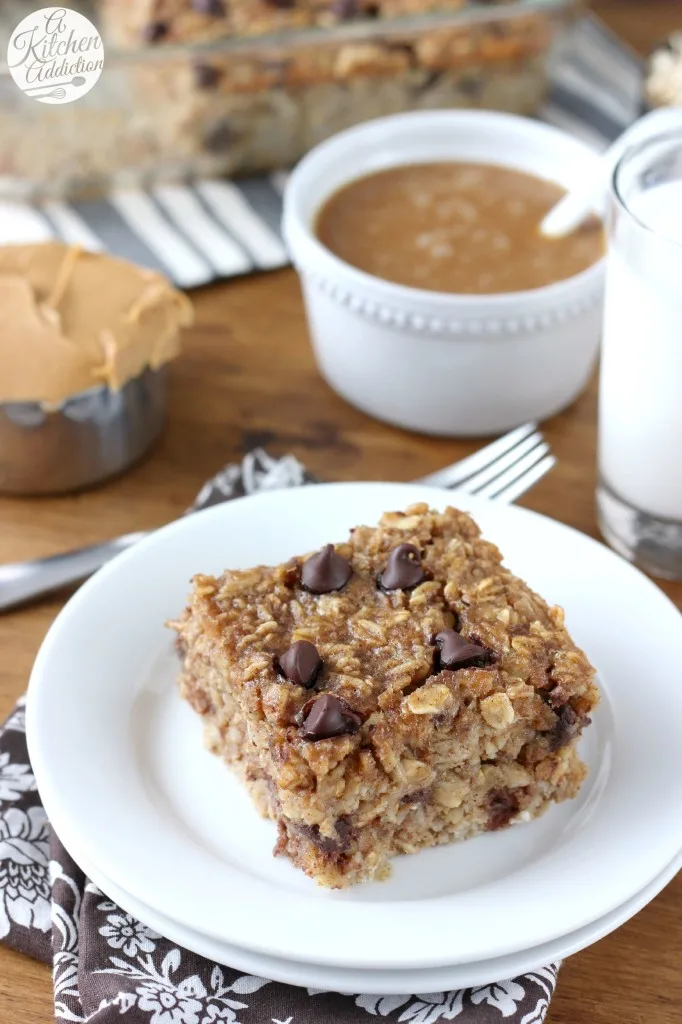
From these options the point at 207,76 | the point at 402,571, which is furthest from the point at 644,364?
the point at 207,76

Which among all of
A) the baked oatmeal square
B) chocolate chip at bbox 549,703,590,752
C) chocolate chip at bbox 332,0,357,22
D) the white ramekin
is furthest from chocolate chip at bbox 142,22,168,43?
chocolate chip at bbox 549,703,590,752

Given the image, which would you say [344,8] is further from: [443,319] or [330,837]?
[330,837]

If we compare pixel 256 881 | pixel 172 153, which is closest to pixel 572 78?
pixel 172 153

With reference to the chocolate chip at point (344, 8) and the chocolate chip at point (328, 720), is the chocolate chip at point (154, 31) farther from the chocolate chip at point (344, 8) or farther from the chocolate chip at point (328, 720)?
the chocolate chip at point (328, 720)

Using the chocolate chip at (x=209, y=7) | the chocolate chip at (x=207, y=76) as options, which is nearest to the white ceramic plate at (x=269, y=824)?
the chocolate chip at (x=207, y=76)

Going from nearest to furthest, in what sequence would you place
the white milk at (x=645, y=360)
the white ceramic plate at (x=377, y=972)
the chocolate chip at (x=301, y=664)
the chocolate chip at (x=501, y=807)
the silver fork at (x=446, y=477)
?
the white ceramic plate at (x=377, y=972) < the chocolate chip at (x=301, y=664) < the chocolate chip at (x=501, y=807) < the white milk at (x=645, y=360) < the silver fork at (x=446, y=477)

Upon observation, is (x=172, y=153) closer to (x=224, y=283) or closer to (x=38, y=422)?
(x=224, y=283)

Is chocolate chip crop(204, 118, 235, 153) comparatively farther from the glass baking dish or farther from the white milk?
the white milk
